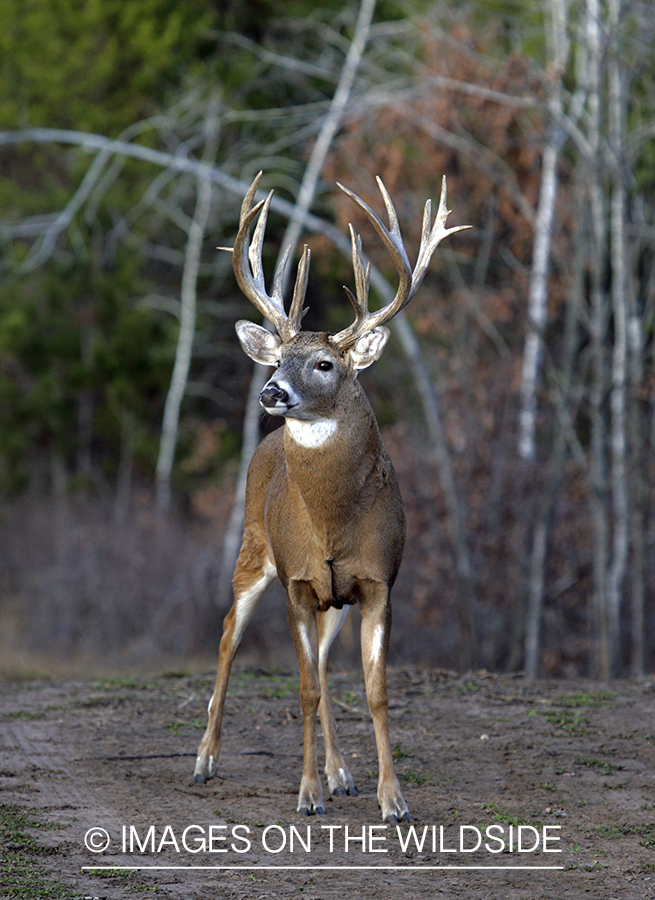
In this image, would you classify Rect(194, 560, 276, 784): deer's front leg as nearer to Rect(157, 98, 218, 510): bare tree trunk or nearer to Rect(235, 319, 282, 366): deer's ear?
Rect(235, 319, 282, 366): deer's ear

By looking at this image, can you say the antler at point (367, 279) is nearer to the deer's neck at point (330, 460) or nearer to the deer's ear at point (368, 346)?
the deer's ear at point (368, 346)

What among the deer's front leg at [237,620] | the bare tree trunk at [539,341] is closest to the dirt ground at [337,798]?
the deer's front leg at [237,620]

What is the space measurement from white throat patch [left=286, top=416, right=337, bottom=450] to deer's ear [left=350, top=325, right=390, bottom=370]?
0.31 metres

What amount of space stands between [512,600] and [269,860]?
29.2 ft

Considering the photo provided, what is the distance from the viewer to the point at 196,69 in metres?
22.5

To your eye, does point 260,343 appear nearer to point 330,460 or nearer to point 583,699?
point 330,460

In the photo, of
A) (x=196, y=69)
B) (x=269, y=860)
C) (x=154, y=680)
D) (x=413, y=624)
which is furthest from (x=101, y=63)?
(x=269, y=860)

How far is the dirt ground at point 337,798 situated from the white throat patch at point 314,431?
163 cm

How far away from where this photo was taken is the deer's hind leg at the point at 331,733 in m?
5.71

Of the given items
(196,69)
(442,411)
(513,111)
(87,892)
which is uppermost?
(196,69)

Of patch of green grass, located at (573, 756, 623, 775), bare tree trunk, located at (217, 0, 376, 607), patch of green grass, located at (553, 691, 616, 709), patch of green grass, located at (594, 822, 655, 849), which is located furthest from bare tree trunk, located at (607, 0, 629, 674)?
patch of green grass, located at (594, 822, 655, 849)

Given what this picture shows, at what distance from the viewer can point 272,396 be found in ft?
16.2

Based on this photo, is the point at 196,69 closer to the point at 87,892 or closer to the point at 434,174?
the point at 434,174

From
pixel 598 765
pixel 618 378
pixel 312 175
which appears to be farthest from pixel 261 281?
pixel 312 175
